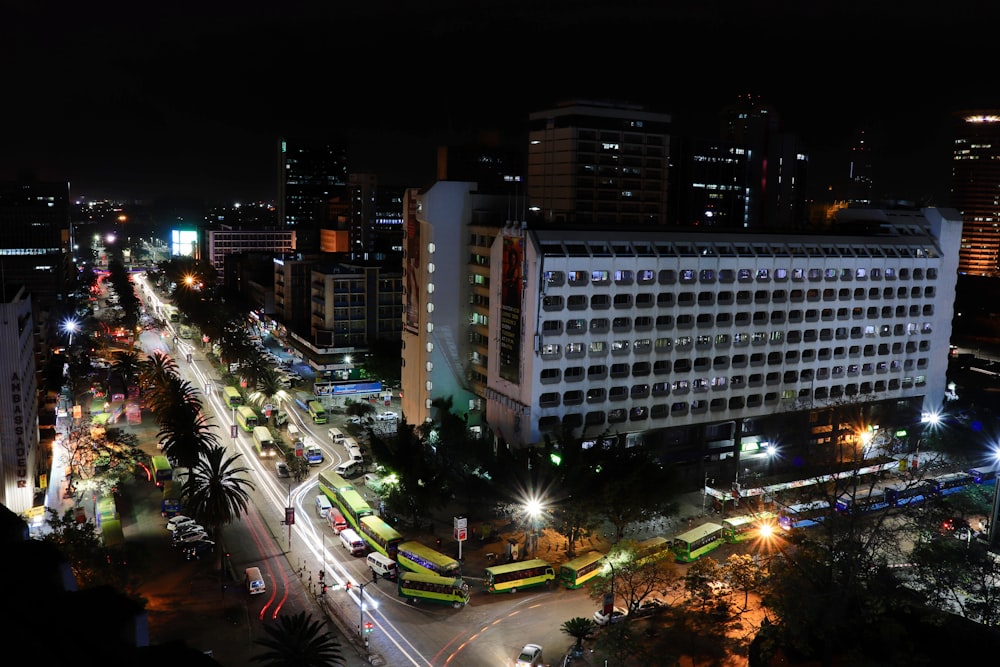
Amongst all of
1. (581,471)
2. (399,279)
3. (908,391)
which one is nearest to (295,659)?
(581,471)

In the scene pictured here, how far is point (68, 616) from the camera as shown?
1352 cm

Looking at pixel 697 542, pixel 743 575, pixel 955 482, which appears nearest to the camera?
pixel 743 575

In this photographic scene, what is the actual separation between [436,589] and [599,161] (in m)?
91.7

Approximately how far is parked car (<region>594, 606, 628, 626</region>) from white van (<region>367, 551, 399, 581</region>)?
37.9ft

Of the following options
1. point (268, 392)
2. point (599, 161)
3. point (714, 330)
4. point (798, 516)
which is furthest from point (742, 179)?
point (798, 516)

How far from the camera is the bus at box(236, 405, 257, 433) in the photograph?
73250 mm

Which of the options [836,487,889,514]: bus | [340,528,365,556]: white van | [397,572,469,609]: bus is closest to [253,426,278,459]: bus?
[340,528,365,556]: white van

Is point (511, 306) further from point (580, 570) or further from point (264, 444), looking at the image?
point (264, 444)

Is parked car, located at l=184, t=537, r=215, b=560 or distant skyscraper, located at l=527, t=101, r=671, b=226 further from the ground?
distant skyscraper, located at l=527, t=101, r=671, b=226

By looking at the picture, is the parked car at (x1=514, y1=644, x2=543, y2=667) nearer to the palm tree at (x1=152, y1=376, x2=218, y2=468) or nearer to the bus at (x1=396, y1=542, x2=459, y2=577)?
the bus at (x1=396, y1=542, x2=459, y2=577)

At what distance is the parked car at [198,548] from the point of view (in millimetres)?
46922

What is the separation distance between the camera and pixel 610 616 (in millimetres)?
39844

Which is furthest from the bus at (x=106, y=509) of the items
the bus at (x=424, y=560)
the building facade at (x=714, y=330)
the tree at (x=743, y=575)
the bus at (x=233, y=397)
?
the tree at (x=743, y=575)

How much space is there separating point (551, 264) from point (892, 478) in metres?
32.0
